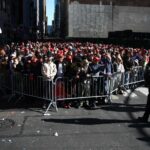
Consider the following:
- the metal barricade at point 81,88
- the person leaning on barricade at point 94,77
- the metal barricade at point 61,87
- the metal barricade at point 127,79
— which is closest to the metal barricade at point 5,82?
the metal barricade at point 61,87

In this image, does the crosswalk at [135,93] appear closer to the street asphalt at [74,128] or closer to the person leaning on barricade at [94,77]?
the street asphalt at [74,128]

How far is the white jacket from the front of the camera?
39.8 feet

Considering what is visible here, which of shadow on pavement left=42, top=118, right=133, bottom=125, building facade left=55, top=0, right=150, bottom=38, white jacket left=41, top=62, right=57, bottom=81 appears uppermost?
building facade left=55, top=0, right=150, bottom=38

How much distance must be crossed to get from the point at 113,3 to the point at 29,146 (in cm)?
5233

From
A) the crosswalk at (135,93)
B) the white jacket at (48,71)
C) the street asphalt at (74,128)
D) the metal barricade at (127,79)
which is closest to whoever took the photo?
the street asphalt at (74,128)

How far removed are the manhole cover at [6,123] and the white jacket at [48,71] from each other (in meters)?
2.18

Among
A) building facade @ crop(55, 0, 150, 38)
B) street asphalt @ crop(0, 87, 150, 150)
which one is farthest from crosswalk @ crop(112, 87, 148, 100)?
building facade @ crop(55, 0, 150, 38)

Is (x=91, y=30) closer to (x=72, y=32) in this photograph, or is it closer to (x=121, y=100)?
(x=72, y=32)

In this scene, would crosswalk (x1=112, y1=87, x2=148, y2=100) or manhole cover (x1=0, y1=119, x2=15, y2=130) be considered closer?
manhole cover (x1=0, y1=119, x2=15, y2=130)

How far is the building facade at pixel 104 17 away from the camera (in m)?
57.7

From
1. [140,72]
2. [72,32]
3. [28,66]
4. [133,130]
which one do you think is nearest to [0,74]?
[28,66]

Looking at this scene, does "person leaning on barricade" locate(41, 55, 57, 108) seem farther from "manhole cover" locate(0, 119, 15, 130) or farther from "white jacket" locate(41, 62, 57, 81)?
"manhole cover" locate(0, 119, 15, 130)

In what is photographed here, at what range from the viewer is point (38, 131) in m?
9.37

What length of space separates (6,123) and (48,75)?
2.51m
